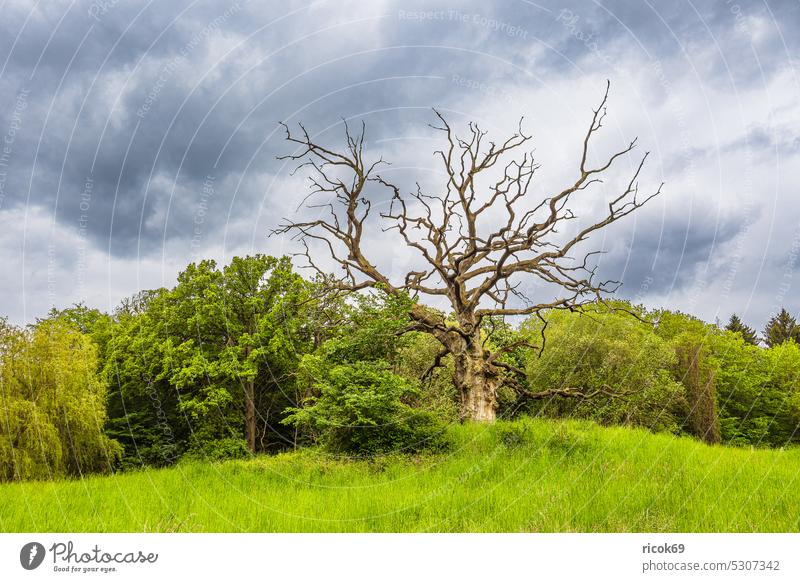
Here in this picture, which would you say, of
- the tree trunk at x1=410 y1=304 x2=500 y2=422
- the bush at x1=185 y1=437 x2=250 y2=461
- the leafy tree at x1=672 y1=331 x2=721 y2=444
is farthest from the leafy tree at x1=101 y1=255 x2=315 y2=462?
the leafy tree at x1=672 y1=331 x2=721 y2=444

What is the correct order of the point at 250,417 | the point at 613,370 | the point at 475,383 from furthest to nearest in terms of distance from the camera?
1. the point at 250,417
2. the point at 613,370
3. the point at 475,383

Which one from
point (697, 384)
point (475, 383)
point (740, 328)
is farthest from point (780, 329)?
point (475, 383)

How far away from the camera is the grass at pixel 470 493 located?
855 centimetres

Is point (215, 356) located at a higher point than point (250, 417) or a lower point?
higher

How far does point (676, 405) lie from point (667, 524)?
31.0m

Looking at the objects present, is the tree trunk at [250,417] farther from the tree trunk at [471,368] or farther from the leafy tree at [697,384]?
the leafy tree at [697,384]

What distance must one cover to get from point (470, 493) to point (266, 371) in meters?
28.3

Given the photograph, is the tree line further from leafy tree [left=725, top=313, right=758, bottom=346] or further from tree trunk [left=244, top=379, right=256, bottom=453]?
leafy tree [left=725, top=313, right=758, bottom=346]

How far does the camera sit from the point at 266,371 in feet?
121

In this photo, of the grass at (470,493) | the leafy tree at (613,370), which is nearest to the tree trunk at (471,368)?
the grass at (470,493)

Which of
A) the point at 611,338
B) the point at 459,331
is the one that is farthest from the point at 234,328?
the point at 611,338

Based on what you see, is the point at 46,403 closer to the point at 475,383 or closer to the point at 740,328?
the point at 475,383

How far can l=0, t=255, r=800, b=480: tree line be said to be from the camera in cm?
2394
